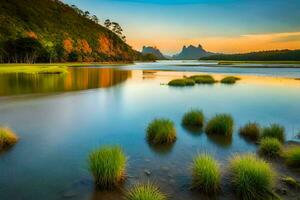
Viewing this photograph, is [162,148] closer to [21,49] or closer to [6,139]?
[6,139]

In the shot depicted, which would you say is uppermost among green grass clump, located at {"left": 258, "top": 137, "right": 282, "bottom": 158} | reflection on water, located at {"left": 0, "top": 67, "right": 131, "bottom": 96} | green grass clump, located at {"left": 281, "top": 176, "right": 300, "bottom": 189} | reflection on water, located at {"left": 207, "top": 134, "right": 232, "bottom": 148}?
reflection on water, located at {"left": 0, "top": 67, "right": 131, "bottom": 96}

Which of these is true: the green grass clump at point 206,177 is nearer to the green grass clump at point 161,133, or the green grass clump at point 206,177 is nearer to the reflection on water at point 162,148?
the reflection on water at point 162,148

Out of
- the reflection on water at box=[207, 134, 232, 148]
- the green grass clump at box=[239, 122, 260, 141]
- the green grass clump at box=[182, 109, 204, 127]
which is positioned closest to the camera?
the reflection on water at box=[207, 134, 232, 148]

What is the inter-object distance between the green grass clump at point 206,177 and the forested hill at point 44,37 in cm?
10223

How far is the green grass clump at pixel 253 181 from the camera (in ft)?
26.8

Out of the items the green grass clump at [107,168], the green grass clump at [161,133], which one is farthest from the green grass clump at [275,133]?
the green grass clump at [107,168]

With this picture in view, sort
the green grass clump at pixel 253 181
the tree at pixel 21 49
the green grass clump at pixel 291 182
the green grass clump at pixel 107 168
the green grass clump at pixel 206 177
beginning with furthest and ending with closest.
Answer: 1. the tree at pixel 21 49
2. the green grass clump at pixel 291 182
3. the green grass clump at pixel 107 168
4. the green grass clump at pixel 206 177
5. the green grass clump at pixel 253 181

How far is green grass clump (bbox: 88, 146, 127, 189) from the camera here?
8.83 metres

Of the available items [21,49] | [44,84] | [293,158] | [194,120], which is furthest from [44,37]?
[293,158]

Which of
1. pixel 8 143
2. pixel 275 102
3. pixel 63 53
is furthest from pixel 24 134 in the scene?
pixel 63 53

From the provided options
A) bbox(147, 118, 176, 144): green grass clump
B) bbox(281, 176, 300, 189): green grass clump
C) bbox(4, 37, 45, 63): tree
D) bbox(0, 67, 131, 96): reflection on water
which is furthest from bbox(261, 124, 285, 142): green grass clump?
bbox(4, 37, 45, 63): tree

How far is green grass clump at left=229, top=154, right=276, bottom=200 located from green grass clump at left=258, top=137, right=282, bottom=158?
130 inches

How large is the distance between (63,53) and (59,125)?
402 ft

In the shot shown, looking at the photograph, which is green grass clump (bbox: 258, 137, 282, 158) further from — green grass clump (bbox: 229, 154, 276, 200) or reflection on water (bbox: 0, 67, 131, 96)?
reflection on water (bbox: 0, 67, 131, 96)
